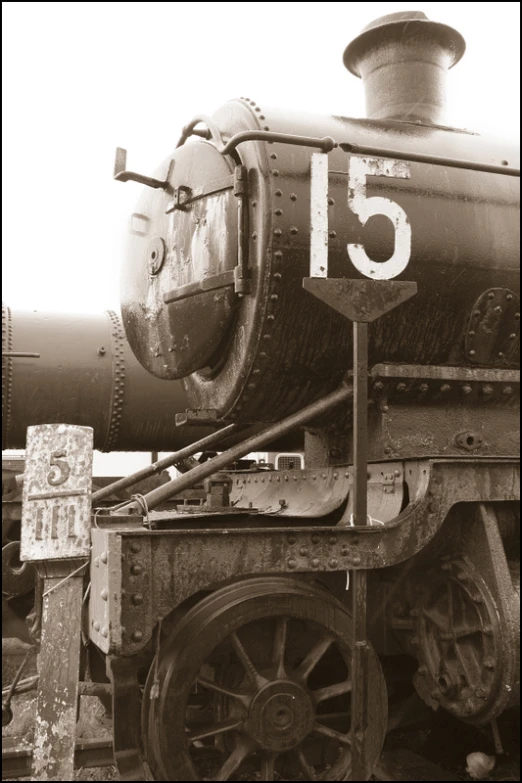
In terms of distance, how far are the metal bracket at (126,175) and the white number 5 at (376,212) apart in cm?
103

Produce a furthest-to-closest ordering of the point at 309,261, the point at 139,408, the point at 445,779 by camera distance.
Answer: the point at 139,408, the point at 445,779, the point at 309,261

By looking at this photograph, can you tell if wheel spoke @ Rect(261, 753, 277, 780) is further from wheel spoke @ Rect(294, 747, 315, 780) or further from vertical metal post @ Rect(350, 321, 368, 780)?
vertical metal post @ Rect(350, 321, 368, 780)

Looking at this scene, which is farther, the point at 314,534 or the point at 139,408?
the point at 139,408

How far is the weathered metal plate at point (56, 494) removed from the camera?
2.73m

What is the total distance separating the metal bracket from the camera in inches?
146

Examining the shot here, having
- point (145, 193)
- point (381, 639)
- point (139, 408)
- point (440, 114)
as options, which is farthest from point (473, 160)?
point (139, 408)

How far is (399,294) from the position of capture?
294cm

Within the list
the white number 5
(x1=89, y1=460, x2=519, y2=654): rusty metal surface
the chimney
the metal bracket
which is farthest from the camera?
the chimney

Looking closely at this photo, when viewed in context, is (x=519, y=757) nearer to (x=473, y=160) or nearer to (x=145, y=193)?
(x=473, y=160)

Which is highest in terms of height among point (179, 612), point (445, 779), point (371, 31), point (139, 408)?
point (371, 31)

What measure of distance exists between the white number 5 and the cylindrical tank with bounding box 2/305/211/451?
318cm

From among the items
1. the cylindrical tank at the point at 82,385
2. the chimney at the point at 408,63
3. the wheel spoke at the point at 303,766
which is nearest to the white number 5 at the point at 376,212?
the chimney at the point at 408,63

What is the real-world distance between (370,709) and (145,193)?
107 inches

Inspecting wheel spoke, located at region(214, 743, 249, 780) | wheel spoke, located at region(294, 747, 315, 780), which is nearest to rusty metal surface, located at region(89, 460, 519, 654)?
wheel spoke, located at region(214, 743, 249, 780)
